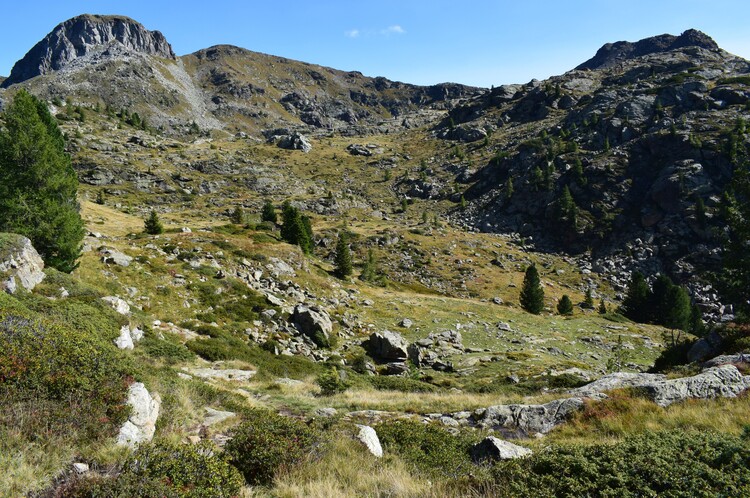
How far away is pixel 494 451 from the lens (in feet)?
28.6

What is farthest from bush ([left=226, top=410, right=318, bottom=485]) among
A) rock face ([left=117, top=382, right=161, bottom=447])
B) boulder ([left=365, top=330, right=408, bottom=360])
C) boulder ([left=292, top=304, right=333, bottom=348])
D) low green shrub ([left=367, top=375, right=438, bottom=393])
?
boulder ([left=365, top=330, right=408, bottom=360])

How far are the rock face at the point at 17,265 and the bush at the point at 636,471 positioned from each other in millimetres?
19703

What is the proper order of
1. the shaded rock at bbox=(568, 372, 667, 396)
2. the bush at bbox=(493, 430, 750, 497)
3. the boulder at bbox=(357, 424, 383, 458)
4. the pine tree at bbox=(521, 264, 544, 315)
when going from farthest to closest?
the pine tree at bbox=(521, 264, 544, 315)
the shaded rock at bbox=(568, 372, 667, 396)
the boulder at bbox=(357, 424, 383, 458)
the bush at bbox=(493, 430, 750, 497)

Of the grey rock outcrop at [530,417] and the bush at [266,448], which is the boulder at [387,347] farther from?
the bush at [266,448]

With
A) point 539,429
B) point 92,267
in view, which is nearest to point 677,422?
point 539,429

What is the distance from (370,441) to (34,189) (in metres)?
27.3

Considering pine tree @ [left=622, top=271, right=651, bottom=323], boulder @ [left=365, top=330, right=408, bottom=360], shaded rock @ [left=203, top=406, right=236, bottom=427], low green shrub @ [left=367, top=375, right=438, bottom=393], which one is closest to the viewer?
shaded rock @ [left=203, top=406, right=236, bottom=427]

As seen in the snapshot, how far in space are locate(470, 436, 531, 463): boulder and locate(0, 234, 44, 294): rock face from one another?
1866cm

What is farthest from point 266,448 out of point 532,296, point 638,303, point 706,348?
point 638,303

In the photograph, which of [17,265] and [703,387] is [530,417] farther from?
[17,265]

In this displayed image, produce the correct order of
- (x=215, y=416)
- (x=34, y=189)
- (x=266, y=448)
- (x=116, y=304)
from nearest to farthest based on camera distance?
(x=266, y=448) < (x=215, y=416) < (x=116, y=304) < (x=34, y=189)

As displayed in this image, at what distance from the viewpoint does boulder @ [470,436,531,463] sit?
8.48 metres

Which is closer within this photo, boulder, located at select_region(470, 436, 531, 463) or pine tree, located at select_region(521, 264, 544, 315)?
boulder, located at select_region(470, 436, 531, 463)

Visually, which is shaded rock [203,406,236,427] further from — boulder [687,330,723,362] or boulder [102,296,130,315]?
boulder [687,330,723,362]
